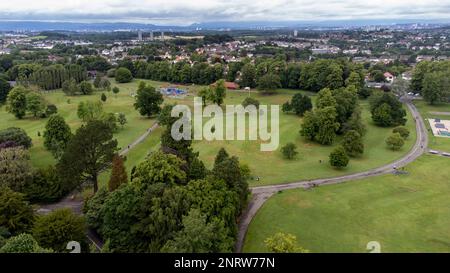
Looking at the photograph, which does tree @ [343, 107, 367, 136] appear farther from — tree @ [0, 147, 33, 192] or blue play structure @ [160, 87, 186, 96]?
blue play structure @ [160, 87, 186, 96]

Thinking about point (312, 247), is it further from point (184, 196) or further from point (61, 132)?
point (61, 132)

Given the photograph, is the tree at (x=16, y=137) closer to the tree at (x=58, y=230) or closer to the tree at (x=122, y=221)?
the tree at (x=58, y=230)

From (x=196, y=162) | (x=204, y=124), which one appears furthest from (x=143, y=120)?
(x=196, y=162)

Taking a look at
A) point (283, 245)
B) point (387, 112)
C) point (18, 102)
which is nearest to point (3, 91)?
point (18, 102)

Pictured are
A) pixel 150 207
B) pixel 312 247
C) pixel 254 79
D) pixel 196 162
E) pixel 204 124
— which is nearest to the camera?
pixel 150 207

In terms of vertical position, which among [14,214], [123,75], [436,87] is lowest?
[14,214]

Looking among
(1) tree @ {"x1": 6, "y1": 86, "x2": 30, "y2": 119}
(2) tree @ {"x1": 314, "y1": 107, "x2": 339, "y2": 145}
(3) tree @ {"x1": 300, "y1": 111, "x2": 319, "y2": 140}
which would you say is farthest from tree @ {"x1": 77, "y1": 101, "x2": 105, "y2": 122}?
(2) tree @ {"x1": 314, "y1": 107, "x2": 339, "y2": 145}

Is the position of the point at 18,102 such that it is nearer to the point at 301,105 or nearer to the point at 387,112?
the point at 301,105
